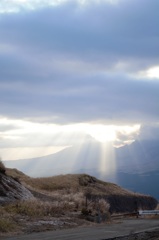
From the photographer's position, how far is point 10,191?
35375 millimetres

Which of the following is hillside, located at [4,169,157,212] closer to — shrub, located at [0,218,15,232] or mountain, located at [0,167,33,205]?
mountain, located at [0,167,33,205]

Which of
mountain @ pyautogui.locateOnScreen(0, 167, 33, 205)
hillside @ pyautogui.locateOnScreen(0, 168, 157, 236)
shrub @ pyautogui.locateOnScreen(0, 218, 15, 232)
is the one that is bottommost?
shrub @ pyautogui.locateOnScreen(0, 218, 15, 232)

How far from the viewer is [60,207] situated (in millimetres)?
32000

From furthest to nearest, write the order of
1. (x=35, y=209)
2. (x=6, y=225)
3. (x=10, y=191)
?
1. (x=10, y=191)
2. (x=35, y=209)
3. (x=6, y=225)

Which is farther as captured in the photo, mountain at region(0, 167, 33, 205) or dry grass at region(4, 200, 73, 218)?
mountain at region(0, 167, 33, 205)

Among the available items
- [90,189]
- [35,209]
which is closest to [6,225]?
[35,209]

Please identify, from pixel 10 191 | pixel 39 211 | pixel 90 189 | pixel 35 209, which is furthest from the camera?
pixel 90 189

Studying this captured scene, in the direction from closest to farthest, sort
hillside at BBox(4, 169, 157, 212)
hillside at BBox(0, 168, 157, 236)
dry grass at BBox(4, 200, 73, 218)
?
1. hillside at BBox(0, 168, 157, 236)
2. dry grass at BBox(4, 200, 73, 218)
3. hillside at BBox(4, 169, 157, 212)

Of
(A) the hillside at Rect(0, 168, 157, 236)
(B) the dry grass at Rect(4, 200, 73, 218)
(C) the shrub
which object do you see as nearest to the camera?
(C) the shrub

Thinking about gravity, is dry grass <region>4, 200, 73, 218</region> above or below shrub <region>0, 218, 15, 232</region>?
above

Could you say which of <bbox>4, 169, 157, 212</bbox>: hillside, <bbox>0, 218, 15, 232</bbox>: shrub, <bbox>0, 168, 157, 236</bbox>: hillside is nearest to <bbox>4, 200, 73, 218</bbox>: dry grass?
<bbox>0, 168, 157, 236</bbox>: hillside

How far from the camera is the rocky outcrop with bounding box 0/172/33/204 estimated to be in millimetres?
33562

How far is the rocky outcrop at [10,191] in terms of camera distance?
33.6 metres

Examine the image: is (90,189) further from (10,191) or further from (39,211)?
(39,211)
